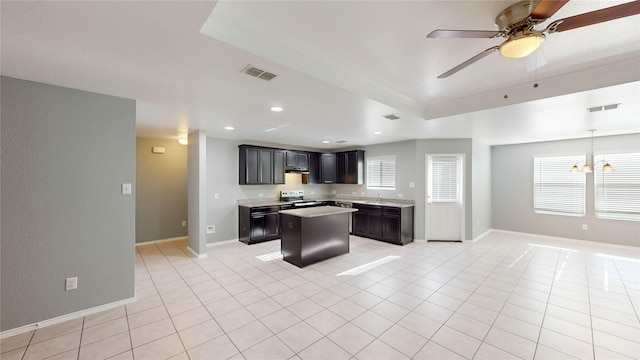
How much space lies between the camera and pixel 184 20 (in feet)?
4.92

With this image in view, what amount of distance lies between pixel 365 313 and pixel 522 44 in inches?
108

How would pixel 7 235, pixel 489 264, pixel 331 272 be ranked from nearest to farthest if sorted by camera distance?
pixel 7 235, pixel 331 272, pixel 489 264

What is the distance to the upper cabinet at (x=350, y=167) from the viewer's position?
6.84m

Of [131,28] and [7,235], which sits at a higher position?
[131,28]

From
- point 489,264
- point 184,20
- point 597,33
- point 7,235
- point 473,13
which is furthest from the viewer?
point 489,264

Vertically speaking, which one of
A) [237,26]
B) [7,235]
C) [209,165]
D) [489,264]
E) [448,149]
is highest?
[237,26]

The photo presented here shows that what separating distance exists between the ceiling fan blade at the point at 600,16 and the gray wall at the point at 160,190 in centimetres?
671

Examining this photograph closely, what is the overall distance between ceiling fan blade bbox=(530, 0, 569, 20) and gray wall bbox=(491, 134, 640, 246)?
6374 mm

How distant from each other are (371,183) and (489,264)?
3.31m

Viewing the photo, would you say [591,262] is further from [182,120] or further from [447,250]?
[182,120]

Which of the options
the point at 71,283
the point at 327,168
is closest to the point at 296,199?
the point at 327,168

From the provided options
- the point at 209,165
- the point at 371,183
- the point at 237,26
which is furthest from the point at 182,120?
the point at 371,183

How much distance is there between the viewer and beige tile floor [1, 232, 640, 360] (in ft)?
7.07

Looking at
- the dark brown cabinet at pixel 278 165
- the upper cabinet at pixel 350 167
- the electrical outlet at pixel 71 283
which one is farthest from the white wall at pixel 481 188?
the electrical outlet at pixel 71 283
